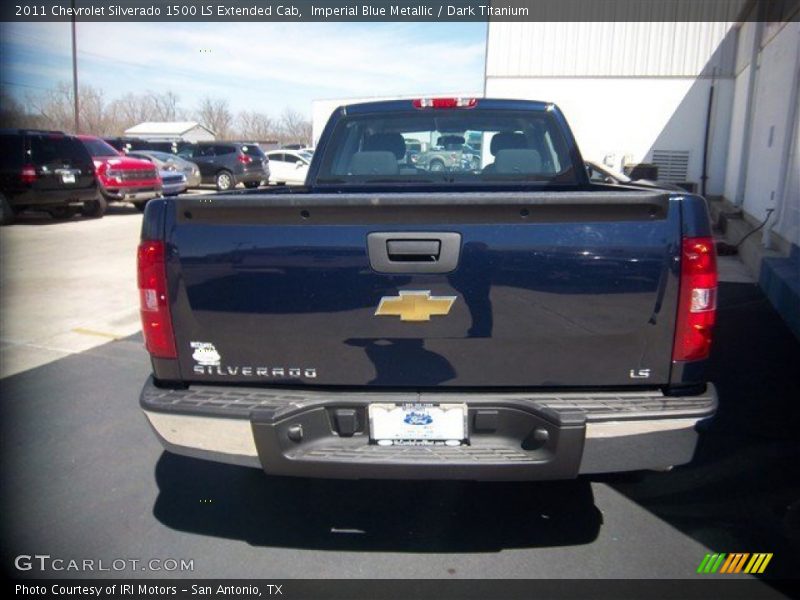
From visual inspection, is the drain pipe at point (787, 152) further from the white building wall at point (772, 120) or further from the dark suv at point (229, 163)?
the dark suv at point (229, 163)

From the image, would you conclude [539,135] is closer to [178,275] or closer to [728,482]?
[728,482]

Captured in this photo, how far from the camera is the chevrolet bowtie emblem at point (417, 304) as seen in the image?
237cm

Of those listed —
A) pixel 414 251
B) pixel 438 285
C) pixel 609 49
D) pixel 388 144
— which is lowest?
pixel 438 285

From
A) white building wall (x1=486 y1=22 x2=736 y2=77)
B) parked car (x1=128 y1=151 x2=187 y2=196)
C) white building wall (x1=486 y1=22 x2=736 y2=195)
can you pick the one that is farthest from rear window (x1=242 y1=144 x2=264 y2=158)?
white building wall (x1=486 y1=22 x2=736 y2=77)

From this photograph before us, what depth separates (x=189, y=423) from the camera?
2480mm

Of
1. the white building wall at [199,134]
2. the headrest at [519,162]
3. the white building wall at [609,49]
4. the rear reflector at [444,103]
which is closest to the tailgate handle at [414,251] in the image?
the headrest at [519,162]

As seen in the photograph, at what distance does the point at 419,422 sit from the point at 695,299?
1139mm

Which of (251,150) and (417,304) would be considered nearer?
(417,304)

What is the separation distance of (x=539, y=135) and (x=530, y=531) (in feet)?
8.52

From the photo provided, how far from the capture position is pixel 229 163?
888 inches

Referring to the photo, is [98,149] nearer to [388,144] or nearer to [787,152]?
[388,144]

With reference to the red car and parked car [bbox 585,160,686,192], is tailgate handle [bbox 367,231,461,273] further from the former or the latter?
the red car

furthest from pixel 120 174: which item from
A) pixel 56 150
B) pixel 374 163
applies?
pixel 374 163

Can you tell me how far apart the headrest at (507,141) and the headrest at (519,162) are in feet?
0.52
